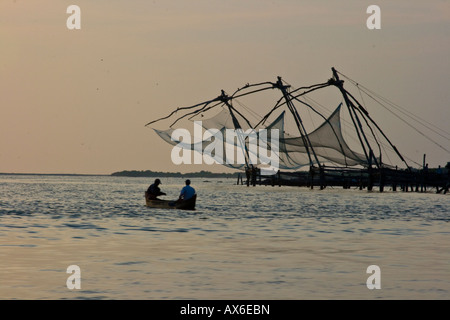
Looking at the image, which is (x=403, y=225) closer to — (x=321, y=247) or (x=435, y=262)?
Answer: (x=321, y=247)

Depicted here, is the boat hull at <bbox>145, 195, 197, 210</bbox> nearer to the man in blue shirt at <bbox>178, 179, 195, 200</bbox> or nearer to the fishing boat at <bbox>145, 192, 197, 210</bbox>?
the fishing boat at <bbox>145, 192, 197, 210</bbox>

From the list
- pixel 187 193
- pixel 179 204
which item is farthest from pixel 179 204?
pixel 187 193

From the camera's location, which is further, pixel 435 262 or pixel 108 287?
pixel 435 262

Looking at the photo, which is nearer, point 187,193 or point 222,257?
point 222,257

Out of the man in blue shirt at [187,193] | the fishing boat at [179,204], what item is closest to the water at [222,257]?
the man in blue shirt at [187,193]

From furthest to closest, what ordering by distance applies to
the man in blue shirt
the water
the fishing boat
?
the fishing boat → the man in blue shirt → the water

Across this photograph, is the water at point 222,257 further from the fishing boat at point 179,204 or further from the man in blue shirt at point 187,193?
the fishing boat at point 179,204

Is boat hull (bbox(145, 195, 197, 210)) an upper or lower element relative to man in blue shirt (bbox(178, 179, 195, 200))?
lower

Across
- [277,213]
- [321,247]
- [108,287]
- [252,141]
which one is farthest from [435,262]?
[252,141]

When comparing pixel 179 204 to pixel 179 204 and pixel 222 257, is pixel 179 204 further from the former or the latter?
pixel 222 257

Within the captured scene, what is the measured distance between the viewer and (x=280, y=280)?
15.1 m

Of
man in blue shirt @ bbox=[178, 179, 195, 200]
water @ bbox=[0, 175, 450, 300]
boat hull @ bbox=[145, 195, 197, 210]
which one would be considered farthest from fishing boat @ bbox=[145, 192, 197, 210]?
water @ bbox=[0, 175, 450, 300]

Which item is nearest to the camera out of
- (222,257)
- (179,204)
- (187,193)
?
(222,257)
